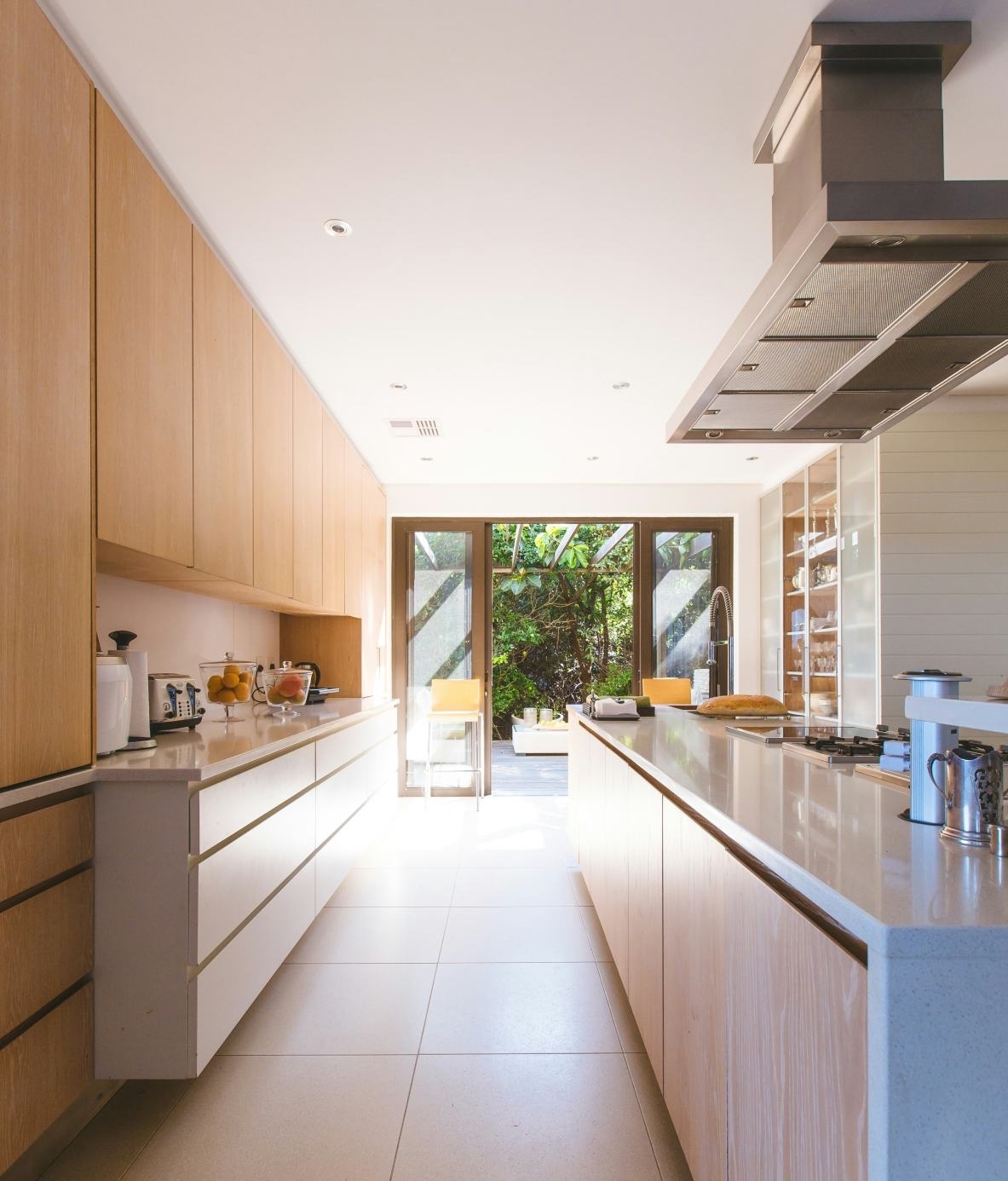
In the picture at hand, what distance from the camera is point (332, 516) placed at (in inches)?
177

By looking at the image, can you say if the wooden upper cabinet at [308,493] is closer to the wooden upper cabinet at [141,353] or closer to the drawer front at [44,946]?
the wooden upper cabinet at [141,353]

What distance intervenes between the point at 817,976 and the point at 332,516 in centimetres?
388

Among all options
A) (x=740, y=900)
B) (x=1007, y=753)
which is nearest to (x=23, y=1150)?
(x=740, y=900)

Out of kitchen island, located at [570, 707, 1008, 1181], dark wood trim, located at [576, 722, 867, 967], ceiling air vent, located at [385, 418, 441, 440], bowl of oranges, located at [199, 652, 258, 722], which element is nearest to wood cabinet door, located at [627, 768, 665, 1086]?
kitchen island, located at [570, 707, 1008, 1181]

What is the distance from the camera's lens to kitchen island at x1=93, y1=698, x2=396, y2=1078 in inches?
70.8

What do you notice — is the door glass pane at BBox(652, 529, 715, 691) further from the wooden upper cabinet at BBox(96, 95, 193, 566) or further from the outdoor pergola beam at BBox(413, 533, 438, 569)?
the wooden upper cabinet at BBox(96, 95, 193, 566)

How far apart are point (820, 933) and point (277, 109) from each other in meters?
2.14

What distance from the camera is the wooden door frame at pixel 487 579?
644cm

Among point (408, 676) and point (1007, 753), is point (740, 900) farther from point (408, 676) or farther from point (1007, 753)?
point (408, 676)

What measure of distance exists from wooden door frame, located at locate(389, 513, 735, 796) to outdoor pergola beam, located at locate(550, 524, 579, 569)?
1.42 meters

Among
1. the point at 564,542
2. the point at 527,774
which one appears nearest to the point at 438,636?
the point at 527,774

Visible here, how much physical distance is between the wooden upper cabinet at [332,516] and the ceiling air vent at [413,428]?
324mm

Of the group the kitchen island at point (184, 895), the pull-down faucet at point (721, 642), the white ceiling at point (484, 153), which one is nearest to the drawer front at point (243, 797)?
the kitchen island at point (184, 895)

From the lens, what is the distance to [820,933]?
37.2 inches
